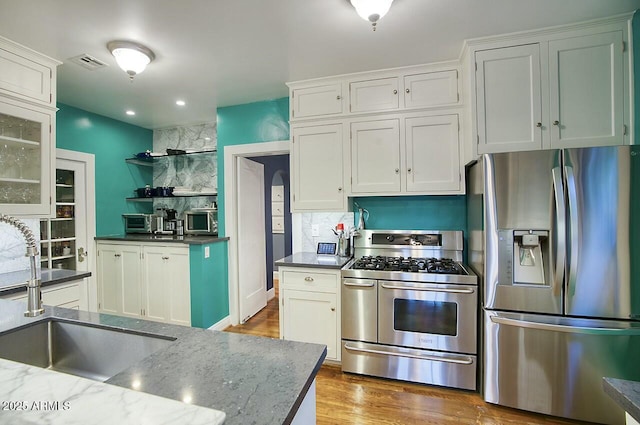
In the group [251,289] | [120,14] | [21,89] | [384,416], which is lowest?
[384,416]

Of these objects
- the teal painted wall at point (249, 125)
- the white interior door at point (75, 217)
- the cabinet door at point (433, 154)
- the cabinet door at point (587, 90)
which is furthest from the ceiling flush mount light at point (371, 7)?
the white interior door at point (75, 217)

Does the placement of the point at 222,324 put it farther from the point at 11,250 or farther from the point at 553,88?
the point at 553,88

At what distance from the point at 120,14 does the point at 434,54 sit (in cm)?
224

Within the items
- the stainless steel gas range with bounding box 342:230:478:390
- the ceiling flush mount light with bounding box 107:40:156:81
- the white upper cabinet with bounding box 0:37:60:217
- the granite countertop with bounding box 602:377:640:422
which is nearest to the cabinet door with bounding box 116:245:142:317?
the white upper cabinet with bounding box 0:37:60:217

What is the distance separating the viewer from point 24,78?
2.24 metres

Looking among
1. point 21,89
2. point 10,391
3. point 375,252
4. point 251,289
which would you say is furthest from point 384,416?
point 21,89

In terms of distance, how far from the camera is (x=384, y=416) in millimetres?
1944

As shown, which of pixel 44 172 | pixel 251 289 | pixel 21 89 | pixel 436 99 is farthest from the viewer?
pixel 251 289

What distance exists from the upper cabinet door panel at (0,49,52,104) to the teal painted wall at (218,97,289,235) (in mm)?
1525

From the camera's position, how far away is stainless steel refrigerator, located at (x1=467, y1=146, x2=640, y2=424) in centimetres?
180

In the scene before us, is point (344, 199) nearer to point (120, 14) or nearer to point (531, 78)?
point (531, 78)

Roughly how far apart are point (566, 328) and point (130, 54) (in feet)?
11.6

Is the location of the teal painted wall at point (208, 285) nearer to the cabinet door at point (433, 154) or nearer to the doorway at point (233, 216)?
the doorway at point (233, 216)

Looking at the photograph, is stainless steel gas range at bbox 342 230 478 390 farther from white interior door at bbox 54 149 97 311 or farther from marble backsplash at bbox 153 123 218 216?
white interior door at bbox 54 149 97 311
